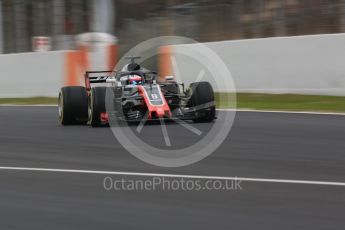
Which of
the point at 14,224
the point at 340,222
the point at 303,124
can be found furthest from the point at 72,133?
the point at 340,222

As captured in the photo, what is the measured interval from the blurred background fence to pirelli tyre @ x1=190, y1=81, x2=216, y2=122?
6.13 m

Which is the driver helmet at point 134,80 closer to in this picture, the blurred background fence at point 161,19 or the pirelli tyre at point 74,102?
the pirelli tyre at point 74,102

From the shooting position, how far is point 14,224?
17.7 feet

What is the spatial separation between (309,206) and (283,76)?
36.6 feet

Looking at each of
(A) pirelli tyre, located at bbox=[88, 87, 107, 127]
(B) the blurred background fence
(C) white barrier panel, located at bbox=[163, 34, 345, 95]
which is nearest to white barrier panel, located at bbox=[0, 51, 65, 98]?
(B) the blurred background fence

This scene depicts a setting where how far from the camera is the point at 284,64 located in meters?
16.6

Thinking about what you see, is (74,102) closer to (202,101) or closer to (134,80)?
(134,80)

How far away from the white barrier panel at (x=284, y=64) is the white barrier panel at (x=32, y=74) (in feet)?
13.5

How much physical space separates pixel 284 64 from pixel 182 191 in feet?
34.8

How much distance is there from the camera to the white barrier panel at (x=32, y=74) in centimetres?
2041

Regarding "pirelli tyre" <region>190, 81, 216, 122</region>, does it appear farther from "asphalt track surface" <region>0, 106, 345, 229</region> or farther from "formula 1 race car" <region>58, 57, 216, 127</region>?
"asphalt track surface" <region>0, 106, 345, 229</region>

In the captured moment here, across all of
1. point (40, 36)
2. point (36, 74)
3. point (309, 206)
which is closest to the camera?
point (309, 206)

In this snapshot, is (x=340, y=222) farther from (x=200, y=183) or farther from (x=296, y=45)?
(x=296, y=45)

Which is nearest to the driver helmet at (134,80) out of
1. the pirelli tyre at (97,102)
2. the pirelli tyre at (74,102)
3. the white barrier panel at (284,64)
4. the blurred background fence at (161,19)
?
the pirelli tyre at (97,102)
